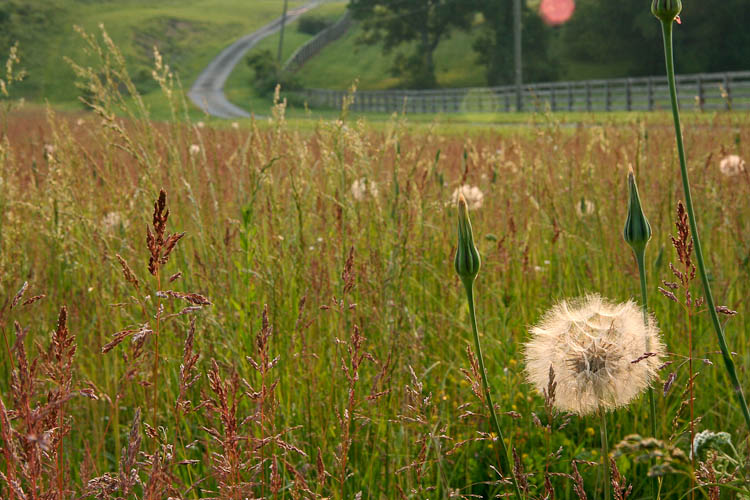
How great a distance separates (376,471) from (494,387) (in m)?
0.55

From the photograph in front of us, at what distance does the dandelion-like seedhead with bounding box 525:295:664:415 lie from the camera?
1153 mm

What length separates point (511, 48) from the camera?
43.7 meters

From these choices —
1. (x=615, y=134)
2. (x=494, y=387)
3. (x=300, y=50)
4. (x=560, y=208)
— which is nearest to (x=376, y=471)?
(x=494, y=387)

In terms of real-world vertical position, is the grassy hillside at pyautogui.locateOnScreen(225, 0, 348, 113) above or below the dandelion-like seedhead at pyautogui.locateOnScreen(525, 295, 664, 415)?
above

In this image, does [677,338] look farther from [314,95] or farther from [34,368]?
[314,95]

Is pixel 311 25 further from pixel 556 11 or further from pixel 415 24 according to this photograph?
pixel 556 11

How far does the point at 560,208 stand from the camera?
3910 millimetres

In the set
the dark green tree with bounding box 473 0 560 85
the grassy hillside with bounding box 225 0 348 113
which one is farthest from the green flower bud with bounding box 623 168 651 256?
the dark green tree with bounding box 473 0 560 85

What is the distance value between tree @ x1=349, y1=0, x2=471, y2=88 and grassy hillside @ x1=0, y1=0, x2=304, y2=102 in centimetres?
1549

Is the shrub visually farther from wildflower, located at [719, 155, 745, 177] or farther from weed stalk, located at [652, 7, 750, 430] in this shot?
weed stalk, located at [652, 7, 750, 430]

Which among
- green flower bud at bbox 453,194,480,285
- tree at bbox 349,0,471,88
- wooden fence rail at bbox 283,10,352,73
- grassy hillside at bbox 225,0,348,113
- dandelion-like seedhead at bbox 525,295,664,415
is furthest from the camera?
wooden fence rail at bbox 283,10,352,73

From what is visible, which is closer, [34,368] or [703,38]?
[34,368]

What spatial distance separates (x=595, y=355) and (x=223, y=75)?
180 feet

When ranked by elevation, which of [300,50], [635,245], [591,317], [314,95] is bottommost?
[591,317]
